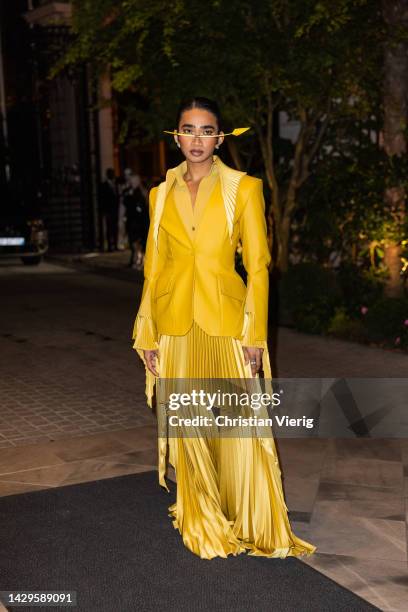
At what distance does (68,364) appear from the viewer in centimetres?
863

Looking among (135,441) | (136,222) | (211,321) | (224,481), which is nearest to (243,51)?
(135,441)

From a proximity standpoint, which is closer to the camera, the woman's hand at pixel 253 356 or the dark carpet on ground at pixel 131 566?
the dark carpet on ground at pixel 131 566

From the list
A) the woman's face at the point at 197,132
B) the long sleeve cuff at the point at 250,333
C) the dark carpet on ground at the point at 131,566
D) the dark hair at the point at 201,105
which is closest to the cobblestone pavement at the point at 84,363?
the dark carpet on ground at the point at 131,566

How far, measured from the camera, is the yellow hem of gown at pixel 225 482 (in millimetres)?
3971

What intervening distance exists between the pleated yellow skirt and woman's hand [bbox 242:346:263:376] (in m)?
0.04

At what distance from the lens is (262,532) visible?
4000 millimetres

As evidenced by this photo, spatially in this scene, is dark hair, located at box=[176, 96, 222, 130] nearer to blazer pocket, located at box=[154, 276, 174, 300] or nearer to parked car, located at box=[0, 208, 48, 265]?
blazer pocket, located at box=[154, 276, 174, 300]

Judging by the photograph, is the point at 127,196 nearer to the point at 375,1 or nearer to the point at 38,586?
the point at 375,1

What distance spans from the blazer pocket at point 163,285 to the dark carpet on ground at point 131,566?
130 cm

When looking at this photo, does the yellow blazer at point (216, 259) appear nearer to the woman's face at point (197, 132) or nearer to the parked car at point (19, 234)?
the woman's face at point (197, 132)

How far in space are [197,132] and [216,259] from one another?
59 cm

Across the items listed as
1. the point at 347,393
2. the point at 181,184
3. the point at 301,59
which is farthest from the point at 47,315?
the point at 181,184

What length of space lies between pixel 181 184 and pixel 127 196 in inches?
523

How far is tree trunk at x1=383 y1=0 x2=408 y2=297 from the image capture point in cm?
951
